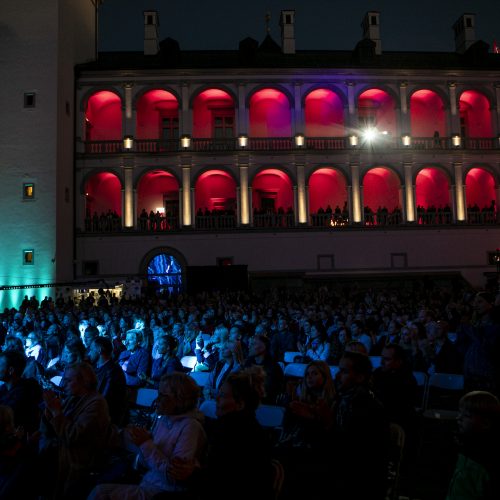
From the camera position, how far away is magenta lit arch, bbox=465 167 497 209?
30.0m

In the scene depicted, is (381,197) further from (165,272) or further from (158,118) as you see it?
(158,118)

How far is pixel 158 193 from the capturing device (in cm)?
2988

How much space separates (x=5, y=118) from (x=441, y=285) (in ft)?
73.8

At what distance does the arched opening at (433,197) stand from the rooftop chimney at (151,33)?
16.6 meters

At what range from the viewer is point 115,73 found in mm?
27609

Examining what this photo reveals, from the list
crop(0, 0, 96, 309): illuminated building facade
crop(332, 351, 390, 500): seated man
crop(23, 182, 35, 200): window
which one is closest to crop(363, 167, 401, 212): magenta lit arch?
crop(0, 0, 96, 309): illuminated building facade

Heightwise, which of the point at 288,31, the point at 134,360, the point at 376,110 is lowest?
the point at 134,360

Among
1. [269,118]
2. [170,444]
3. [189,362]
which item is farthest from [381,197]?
[170,444]

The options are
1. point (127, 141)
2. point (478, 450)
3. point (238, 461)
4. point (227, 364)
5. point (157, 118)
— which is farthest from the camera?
point (157, 118)

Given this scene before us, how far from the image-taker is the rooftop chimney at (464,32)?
3275 centimetres

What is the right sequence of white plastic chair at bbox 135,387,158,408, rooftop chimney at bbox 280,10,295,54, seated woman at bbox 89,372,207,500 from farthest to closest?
rooftop chimney at bbox 280,10,295,54
white plastic chair at bbox 135,387,158,408
seated woman at bbox 89,372,207,500

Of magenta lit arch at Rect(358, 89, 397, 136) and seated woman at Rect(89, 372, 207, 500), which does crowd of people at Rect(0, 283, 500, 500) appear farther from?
magenta lit arch at Rect(358, 89, 397, 136)

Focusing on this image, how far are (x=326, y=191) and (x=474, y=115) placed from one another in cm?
964

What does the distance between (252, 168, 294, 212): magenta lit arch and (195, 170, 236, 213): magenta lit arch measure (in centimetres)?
131
